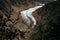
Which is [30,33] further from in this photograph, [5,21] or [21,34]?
[5,21]

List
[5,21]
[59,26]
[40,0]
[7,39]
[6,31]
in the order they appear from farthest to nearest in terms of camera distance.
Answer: [40,0], [5,21], [6,31], [7,39], [59,26]

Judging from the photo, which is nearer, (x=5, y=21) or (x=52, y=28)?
(x=52, y=28)

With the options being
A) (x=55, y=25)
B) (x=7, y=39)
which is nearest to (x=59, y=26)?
(x=55, y=25)

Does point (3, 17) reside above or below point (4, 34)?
above

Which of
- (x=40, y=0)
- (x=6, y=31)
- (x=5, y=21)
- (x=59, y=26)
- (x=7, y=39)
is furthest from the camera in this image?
(x=40, y=0)

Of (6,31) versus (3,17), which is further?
(3,17)

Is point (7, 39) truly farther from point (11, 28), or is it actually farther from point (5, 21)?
point (5, 21)

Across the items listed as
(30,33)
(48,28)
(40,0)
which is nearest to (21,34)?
(30,33)

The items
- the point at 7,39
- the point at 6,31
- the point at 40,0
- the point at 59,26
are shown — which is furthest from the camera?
the point at 40,0

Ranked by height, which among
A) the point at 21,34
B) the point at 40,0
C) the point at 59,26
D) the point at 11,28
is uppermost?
the point at 40,0
